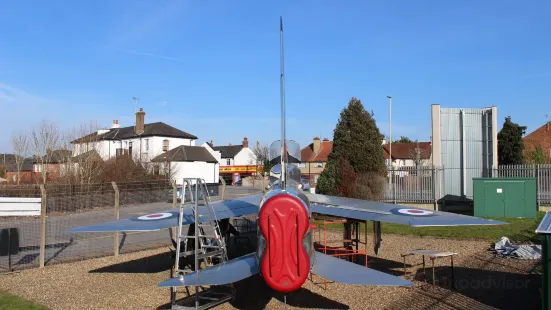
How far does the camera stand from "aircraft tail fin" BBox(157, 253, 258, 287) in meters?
5.83

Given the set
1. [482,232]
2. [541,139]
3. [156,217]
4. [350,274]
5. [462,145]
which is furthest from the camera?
[541,139]

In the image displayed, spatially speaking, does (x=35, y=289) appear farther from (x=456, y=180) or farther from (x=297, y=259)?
(x=456, y=180)

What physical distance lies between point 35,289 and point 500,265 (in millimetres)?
10205

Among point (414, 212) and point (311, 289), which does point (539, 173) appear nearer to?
point (414, 212)

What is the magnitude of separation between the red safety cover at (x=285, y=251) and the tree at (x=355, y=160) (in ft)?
61.7

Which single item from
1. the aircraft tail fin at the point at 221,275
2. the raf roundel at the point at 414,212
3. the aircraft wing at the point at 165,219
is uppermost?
the raf roundel at the point at 414,212

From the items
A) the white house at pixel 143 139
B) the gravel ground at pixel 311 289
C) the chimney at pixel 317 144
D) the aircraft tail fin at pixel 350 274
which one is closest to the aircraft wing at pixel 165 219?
the gravel ground at pixel 311 289

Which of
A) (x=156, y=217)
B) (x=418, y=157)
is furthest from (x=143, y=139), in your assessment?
(x=156, y=217)

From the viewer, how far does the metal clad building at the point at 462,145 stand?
25.2m

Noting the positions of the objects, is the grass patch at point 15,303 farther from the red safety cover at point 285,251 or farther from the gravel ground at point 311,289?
the red safety cover at point 285,251

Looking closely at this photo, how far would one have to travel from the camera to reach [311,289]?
344 inches

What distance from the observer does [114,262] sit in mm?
11719

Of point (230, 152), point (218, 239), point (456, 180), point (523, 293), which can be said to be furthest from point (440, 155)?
point (230, 152)

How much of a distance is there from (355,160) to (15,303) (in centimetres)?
1939
